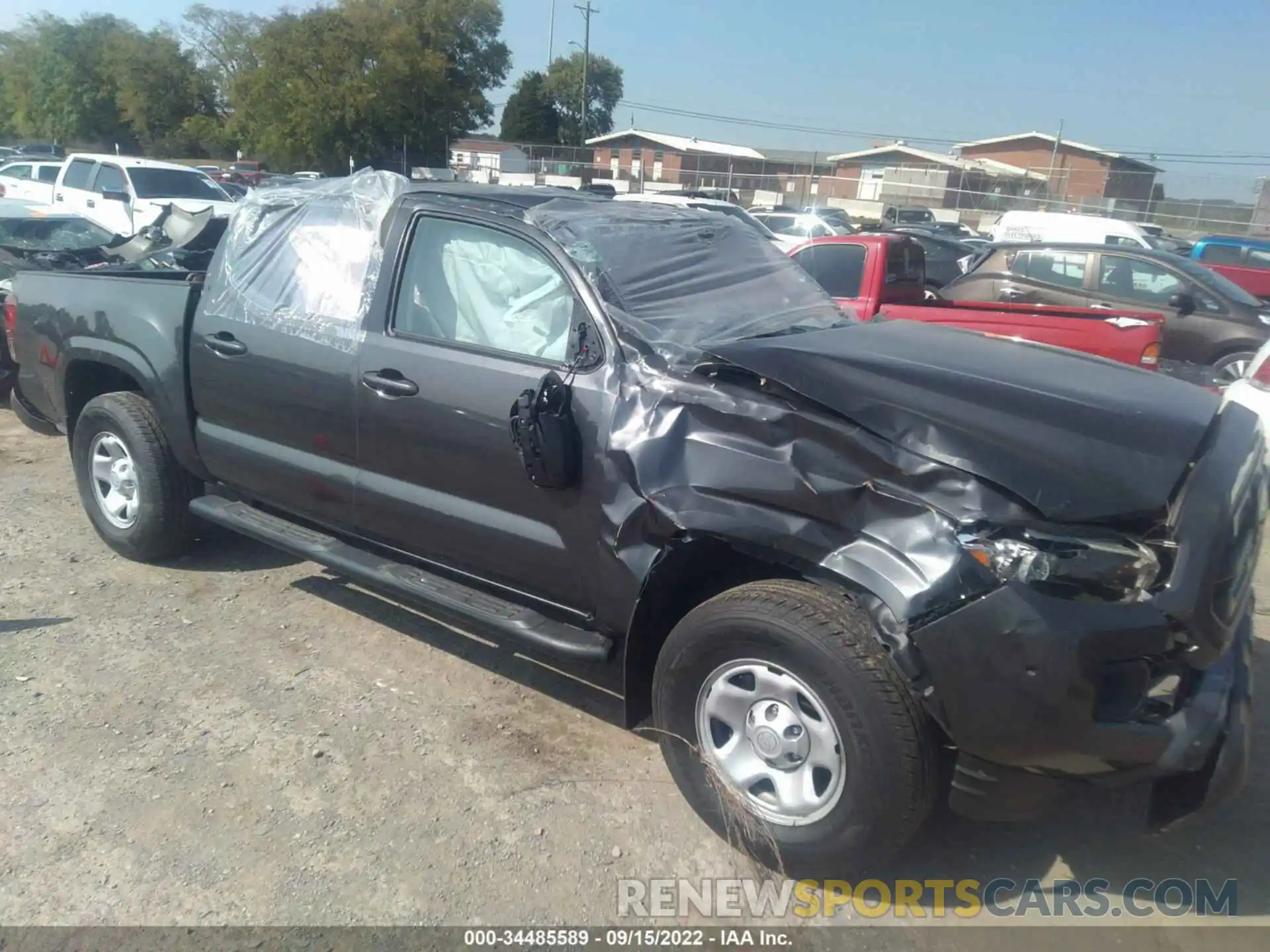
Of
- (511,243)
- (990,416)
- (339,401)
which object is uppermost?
(511,243)

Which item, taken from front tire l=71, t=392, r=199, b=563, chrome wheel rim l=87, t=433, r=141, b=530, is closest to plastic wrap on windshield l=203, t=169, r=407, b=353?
front tire l=71, t=392, r=199, b=563

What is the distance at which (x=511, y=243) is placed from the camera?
142 inches

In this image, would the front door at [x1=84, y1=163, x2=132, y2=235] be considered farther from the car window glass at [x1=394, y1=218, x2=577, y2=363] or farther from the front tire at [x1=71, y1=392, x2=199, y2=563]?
the car window glass at [x1=394, y1=218, x2=577, y2=363]

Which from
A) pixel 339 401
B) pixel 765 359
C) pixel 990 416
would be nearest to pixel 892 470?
pixel 990 416

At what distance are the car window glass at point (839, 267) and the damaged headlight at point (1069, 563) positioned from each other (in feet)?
19.3

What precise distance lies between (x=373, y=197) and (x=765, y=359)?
6.64 feet

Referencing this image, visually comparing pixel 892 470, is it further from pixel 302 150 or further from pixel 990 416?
pixel 302 150

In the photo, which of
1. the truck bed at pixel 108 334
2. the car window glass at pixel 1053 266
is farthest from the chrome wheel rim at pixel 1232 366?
the truck bed at pixel 108 334

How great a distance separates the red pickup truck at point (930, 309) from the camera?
677 cm

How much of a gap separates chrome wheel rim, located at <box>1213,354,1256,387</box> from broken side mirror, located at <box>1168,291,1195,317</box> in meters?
0.60

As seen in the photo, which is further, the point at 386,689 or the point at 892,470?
the point at 386,689

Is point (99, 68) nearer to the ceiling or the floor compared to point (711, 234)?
nearer to the ceiling

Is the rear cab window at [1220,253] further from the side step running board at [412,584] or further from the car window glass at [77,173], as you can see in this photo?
the car window glass at [77,173]

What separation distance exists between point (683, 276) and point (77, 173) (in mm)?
17538
